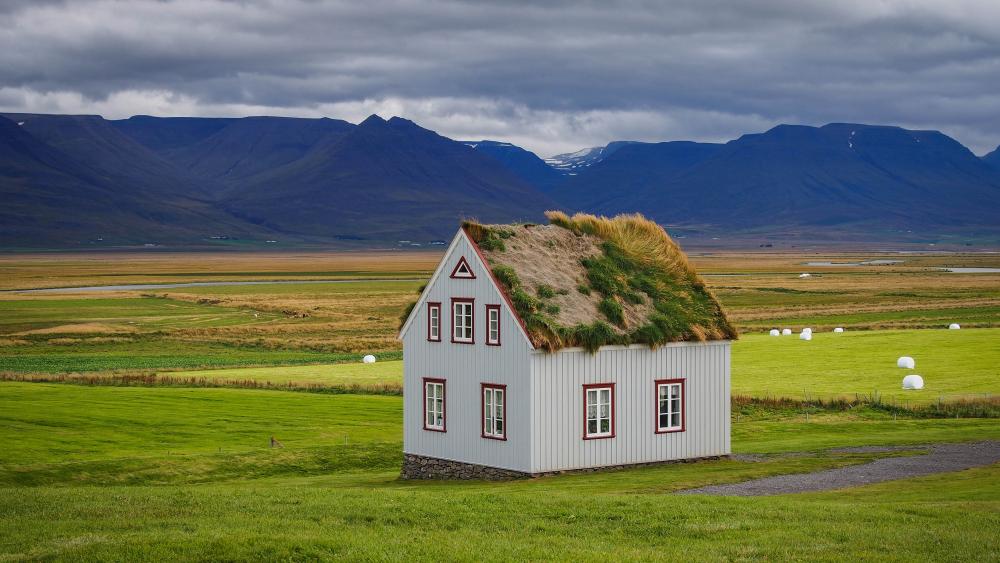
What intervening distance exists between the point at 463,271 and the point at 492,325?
2525 mm

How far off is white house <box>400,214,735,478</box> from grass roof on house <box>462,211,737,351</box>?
0.05m

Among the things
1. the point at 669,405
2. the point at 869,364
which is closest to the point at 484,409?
the point at 669,405

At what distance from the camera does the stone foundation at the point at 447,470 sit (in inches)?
1625

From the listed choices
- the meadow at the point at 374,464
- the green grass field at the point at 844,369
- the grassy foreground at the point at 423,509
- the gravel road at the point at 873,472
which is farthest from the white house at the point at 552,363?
the green grass field at the point at 844,369

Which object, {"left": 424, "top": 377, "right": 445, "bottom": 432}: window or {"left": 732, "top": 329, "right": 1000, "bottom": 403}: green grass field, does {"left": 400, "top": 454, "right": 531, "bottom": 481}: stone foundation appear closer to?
{"left": 424, "top": 377, "right": 445, "bottom": 432}: window

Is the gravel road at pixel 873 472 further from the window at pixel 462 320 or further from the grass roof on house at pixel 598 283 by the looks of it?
the window at pixel 462 320

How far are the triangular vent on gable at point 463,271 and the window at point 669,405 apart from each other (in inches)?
298

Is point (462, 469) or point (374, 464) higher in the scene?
point (462, 469)

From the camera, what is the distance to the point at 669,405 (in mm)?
43781

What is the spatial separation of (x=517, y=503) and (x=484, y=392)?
1278 centimetres

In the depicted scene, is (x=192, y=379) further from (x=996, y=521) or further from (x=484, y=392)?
(x=996, y=521)

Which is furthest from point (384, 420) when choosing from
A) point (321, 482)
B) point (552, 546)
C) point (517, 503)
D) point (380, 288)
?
point (380, 288)

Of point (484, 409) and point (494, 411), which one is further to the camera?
point (484, 409)

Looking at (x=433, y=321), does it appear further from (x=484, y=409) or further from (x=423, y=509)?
(x=423, y=509)
